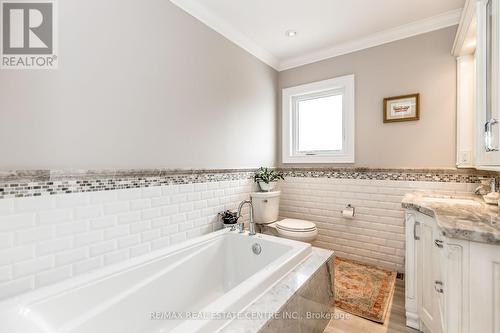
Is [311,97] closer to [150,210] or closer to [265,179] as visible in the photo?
[265,179]

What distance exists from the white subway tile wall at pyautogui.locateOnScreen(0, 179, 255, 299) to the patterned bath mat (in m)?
1.37

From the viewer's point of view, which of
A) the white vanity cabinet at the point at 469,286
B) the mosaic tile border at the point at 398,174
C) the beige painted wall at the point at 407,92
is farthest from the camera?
the beige painted wall at the point at 407,92

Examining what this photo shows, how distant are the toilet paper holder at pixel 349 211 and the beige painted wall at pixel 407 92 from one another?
1.66 ft

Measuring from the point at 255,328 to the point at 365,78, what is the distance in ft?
8.66

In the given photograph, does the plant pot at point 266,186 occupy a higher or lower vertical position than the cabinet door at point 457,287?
higher

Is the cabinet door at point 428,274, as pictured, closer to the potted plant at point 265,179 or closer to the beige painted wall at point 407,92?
the beige painted wall at point 407,92

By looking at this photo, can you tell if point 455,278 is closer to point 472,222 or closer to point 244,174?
point 472,222

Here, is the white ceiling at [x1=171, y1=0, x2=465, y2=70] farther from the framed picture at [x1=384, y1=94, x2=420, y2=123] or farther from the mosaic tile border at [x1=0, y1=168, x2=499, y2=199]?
the mosaic tile border at [x1=0, y1=168, x2=499, y2=199]

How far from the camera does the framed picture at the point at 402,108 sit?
2.32 m

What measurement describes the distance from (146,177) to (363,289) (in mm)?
2056

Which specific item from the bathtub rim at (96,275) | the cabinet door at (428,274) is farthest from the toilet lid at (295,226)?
the cabinet door at (428,274)

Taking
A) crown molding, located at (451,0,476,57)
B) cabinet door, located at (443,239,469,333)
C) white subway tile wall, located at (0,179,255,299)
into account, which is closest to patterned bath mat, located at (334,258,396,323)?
cabinet door, located at (443,239,469,333)

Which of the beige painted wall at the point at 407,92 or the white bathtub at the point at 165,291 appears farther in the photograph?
the beige painted wall at the point at 407,92

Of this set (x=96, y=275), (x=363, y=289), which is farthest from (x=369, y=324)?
(x=96, y=275)
